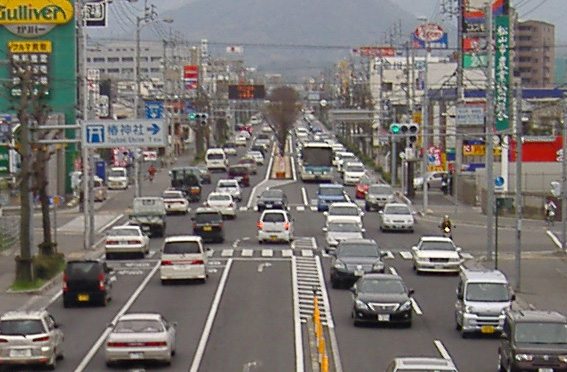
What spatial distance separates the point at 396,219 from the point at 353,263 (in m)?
22.0

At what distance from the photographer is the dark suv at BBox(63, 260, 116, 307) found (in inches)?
1540

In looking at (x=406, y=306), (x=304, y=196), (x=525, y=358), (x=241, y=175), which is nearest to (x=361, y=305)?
(x=406, y=306)

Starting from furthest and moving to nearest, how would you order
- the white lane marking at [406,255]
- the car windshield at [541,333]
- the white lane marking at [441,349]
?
the white lane marking at [406,255] < the white lane marking at [441,349] < the car windshield at [541,333]

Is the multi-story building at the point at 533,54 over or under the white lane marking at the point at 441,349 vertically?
over

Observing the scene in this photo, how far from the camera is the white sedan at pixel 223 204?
7138 centimetres

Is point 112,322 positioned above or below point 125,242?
below

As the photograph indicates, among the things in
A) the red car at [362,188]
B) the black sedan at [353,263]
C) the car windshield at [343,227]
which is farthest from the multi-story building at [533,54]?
the black sedan at [353,263]

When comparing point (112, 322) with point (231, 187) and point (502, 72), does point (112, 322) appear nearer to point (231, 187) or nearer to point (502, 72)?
point (502, 72)

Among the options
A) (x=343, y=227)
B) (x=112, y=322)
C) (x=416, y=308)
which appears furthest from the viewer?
(x=343, y=227)

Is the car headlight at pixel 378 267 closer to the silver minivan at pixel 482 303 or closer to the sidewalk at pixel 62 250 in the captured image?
the silver minivan at pixel 482 303

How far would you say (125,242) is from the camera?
53562 millimetres

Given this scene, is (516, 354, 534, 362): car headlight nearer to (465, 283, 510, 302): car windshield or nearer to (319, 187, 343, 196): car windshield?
(465, 283, 510, 302): car windshield

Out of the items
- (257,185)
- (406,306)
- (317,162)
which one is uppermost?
(317,162)

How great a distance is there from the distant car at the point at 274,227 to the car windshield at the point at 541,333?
107ft
